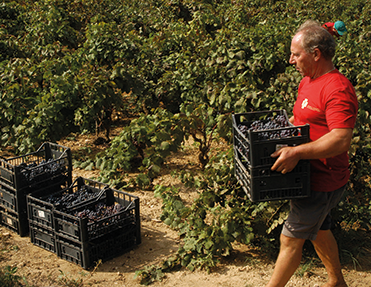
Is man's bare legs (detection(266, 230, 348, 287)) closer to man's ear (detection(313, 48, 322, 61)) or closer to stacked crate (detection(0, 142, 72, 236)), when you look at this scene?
man's ear (detection(313, 48, 322, 61))

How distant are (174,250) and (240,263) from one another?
62 cm

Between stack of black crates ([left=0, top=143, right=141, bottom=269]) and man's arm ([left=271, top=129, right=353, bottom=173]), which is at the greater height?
man's arm ([left=271, top=129, right=353, bottom=173])

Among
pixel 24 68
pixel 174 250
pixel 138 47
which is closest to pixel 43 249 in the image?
pixel 174 250

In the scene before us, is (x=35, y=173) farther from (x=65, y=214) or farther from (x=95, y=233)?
(x=95, y=233)

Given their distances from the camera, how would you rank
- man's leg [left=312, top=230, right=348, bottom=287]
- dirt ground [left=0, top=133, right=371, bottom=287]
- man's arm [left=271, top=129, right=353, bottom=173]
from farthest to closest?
dirt ground [left=0, top=133, right=371, bottom=287], man's leg [left=312, top=230, right=348, bottom=287], man's arm [left=271, top=129, right=353, bottom=173]

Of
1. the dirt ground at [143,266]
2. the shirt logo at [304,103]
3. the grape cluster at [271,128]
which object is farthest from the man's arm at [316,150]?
the dirt ground at [143,266]

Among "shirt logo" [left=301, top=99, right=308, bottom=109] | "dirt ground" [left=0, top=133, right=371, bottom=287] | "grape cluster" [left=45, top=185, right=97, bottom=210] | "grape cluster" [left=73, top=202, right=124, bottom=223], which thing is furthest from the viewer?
"grape cluster" [left=45, top=185, right=97, bottom=210]

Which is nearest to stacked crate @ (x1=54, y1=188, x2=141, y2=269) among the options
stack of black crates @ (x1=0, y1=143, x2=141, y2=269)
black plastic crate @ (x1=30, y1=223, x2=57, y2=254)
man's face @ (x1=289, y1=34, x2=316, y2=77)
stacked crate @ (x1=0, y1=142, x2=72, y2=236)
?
stack of black crates @ (x1=0, y1=143, x2=141, y2=269)

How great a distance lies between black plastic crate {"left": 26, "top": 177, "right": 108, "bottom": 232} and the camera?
12.0ft

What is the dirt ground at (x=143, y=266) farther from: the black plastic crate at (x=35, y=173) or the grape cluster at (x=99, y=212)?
the black plastic crate at (x=35, y=173)

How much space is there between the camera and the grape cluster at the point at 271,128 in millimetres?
2477

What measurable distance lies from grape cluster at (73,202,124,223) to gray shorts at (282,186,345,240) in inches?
63.7

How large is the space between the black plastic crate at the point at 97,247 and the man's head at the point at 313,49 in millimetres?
2093

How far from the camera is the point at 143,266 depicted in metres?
3.55
